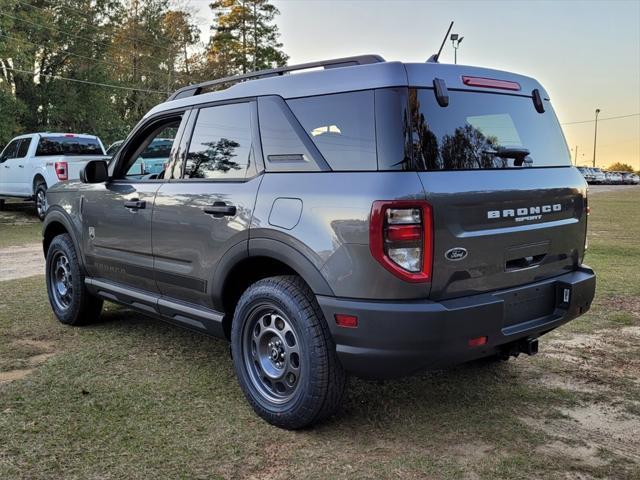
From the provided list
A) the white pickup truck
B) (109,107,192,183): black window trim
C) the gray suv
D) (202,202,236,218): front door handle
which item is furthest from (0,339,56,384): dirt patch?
the white pickup truck

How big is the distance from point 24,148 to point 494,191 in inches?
569

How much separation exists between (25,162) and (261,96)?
12821 mm

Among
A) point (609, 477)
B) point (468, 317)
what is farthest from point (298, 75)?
point (609, 477)

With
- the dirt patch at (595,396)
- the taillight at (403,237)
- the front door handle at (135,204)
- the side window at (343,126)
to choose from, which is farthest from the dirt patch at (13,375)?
the dirt patch at (595,396)

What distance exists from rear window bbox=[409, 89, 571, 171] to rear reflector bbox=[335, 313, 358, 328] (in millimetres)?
824

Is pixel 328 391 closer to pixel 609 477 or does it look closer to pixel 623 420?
pixel 609 477

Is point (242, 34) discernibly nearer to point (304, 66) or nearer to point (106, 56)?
point (106, 56)

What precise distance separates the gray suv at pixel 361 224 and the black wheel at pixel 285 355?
0.01 meters

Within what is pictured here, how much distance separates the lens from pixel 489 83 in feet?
11.2

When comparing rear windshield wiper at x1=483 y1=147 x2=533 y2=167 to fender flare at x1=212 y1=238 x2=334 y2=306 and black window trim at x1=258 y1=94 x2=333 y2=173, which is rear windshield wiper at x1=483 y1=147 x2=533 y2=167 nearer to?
black window trim at x1=258 y1=94 x2=333 y2=173

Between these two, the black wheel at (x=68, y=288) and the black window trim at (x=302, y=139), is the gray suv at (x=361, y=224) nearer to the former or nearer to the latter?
the black window trim at (x=302, y=139)

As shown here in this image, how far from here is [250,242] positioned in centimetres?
340

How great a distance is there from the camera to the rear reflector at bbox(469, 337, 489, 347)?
9.70 feet

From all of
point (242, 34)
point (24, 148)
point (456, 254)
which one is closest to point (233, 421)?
point (456, 254)
